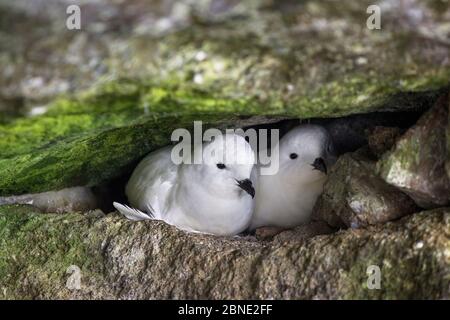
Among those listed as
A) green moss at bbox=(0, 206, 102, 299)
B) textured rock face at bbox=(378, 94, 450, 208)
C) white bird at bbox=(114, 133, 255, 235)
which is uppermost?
textured rock face at bbox=(378, 94, 450, 208)

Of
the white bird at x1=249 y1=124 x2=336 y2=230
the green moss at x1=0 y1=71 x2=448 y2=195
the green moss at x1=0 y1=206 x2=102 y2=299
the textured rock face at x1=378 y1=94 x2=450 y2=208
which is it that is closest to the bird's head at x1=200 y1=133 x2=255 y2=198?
the green moss at x1=0 y1=71 x2=448 y2=195

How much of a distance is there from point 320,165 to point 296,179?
0.23 m

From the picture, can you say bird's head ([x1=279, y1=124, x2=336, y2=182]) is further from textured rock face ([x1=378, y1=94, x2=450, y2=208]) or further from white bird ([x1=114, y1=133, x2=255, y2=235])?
textured rock face ([x1=378, y1=94, x2=450, y2=208])

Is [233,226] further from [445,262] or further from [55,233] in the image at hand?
[445,262]

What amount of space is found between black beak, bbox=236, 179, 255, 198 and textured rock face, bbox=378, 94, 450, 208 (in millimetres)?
1185

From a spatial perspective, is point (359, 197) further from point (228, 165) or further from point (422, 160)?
point (228, 165)

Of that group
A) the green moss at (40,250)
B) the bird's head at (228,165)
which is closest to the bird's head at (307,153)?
the bird's head at (228,165)

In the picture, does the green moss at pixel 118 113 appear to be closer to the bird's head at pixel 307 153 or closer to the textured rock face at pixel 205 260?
the textured rock face at pixel 205 260

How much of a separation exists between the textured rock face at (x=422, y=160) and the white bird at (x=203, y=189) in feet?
4.07

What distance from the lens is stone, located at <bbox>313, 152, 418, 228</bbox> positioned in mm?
3293

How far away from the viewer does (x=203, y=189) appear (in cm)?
420

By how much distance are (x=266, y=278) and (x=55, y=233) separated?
1.34 meters

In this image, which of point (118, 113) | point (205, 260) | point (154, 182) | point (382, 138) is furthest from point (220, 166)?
point (118, 113)
